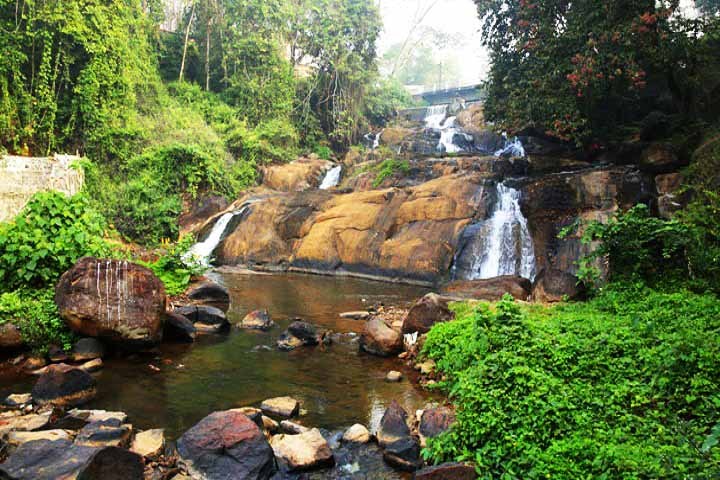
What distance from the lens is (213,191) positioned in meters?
22.2

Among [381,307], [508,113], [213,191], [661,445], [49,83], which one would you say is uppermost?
[49,83]

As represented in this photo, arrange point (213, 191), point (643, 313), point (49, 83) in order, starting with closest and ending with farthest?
point (643, 313) < point (49, 83) < point (213, 191)

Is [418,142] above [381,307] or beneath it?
above

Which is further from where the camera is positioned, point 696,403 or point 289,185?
point 289,185

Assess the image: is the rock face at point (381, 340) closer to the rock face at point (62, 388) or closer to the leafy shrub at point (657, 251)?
the leafy shrub at point (657, 251)

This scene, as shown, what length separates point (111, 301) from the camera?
23.5ft

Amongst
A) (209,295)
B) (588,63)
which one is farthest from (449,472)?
(588,63)

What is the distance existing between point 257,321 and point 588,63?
1024 cm

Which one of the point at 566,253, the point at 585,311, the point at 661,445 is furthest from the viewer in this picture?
the point at 566,253

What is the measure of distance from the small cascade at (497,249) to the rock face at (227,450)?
10.1m

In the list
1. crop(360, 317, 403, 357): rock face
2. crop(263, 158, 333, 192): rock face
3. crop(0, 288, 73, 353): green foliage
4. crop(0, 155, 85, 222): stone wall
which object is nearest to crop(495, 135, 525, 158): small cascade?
crop(263, 158, 333, 192): rock face

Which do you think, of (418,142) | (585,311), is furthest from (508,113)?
(418,142)

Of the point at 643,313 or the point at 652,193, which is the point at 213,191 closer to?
the point at 652,193

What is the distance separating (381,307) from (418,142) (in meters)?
17.8
